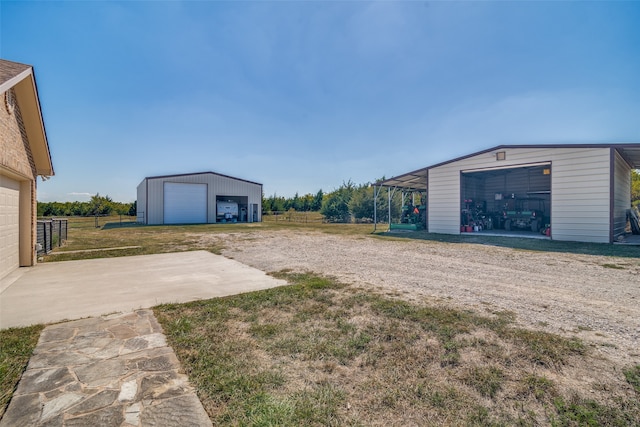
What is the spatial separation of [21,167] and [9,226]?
1.30 meters

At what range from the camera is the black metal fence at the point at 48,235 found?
26.8 feet

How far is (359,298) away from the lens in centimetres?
426

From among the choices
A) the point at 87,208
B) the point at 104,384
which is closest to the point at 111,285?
the point at 104,384

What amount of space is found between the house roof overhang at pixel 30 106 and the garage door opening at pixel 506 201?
1624cm

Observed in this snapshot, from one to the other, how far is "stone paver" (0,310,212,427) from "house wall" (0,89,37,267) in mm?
4516

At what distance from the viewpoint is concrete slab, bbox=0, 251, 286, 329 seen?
382 centimetres

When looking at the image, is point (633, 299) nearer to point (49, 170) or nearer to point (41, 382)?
point (41, 382)

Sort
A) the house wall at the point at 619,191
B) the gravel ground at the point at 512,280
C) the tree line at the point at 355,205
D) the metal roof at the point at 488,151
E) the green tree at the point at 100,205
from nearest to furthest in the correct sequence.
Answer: the gravel ground at the point at 512,280 < the metal roof at the point at 488,151 < the house wall at the point at 619,191 < the tree line at the point at 355,205 < the green tree at the point at 100,205

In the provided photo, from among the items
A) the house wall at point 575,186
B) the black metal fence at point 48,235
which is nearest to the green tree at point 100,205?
the black metal fence at point 48,235

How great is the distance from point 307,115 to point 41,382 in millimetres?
16345

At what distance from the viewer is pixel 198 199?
84.6 feet

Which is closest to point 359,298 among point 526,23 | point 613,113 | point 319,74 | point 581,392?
point 581,392

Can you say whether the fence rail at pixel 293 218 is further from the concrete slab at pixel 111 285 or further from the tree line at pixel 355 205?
the concrete slab at pixel 111 285

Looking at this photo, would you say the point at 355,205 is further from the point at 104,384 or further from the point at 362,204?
the point at 104,384
